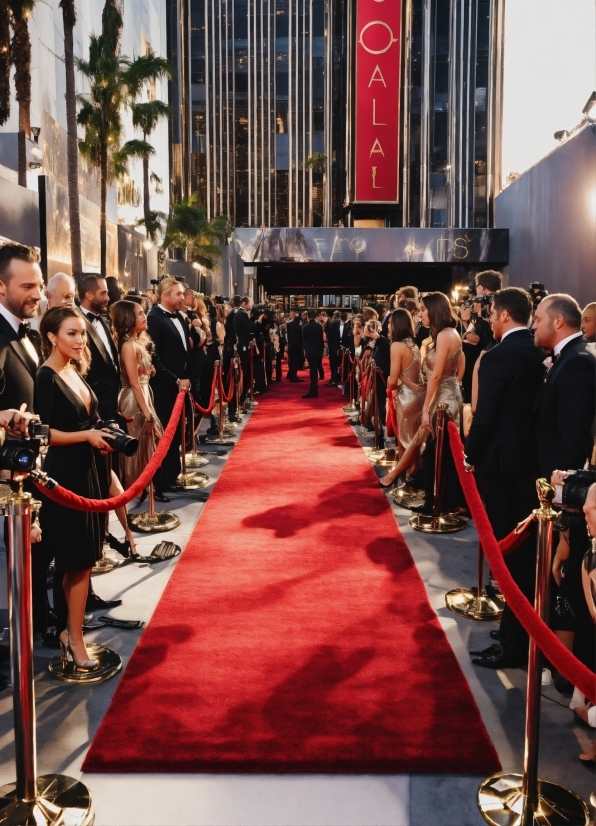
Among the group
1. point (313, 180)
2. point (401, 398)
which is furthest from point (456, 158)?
point (401, 398)

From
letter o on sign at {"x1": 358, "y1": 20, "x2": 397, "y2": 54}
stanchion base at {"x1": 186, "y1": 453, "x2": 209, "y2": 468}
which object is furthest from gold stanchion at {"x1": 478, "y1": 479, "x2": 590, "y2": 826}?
letter o on sign at {"x1": 358, "y1": 20, "x2": 397, "y2": 54}

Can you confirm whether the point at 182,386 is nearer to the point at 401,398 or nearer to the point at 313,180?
the point at 401,398

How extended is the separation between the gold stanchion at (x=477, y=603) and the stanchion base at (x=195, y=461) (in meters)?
4.48

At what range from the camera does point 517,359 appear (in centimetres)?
390

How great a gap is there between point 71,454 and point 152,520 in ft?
8.55

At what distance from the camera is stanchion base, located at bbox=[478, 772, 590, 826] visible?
2641 millimetres

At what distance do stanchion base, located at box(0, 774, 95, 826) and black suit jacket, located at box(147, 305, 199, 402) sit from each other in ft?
14.6

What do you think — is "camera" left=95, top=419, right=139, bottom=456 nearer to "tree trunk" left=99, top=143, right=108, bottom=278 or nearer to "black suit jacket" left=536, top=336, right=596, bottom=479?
"black suit jacket" left=536, top=336, right=596, bottom=479

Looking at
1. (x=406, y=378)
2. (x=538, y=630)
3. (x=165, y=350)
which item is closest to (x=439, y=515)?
(x=406, y=378)

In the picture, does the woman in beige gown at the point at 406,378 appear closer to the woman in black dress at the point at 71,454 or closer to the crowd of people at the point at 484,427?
the crowd of people at the point at 484,427

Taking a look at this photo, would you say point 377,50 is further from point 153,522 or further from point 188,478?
point 153,522

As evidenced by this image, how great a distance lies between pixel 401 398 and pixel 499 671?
3.62 meters

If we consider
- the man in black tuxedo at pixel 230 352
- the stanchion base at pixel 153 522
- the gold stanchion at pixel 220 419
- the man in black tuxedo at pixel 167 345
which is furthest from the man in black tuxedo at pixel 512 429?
the man in black tuxedo at pixel 230 352

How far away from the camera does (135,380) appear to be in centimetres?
587
